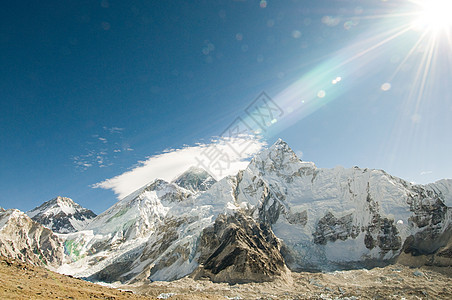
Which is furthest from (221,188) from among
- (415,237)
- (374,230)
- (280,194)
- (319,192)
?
(415,237)

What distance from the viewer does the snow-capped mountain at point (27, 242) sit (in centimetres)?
12006

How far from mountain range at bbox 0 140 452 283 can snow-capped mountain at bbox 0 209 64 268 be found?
2.19 ft

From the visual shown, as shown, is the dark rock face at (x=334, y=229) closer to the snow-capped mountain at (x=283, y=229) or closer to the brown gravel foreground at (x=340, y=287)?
the snow-capped mountain at (x=283, y=229)

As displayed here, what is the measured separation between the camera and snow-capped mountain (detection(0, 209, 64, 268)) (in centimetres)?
12006

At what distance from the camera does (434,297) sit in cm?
5416

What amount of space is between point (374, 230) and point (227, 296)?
9414 centimetres

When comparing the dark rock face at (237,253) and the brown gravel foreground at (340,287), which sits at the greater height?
the dark rock face at (237,253)

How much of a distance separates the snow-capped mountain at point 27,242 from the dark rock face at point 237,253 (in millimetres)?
95604

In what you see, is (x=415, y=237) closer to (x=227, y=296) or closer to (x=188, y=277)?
(x=227, y=296)

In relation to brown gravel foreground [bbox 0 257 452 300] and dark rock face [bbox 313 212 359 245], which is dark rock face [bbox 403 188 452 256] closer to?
brown gravel foreground [bbox 0 257 452 300]

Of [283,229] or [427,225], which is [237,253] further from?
[427,225]

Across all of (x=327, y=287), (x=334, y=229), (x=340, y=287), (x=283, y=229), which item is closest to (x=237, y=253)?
(x=327, y=287)

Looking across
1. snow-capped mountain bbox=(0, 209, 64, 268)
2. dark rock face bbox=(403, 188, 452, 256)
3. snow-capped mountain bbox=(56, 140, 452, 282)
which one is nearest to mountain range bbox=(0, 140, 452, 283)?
dark rock face bbox=(403, 188, 452, 256)

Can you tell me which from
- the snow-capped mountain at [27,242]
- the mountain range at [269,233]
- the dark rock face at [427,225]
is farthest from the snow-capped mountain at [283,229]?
the snow-capped mountain at [27,242]
